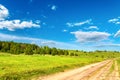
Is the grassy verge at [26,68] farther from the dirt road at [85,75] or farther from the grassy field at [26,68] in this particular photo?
the dirt road at [85,75]

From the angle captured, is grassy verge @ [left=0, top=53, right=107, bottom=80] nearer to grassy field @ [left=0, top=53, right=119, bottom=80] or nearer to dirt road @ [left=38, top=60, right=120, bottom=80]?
grassy field @ [left=0, top=53, right=119, bottom=80]

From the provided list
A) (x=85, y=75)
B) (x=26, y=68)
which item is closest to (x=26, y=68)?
(x=26, y=68)

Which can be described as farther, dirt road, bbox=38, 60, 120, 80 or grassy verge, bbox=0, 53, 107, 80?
grassy verge, bbox=0, 53, 107, 80

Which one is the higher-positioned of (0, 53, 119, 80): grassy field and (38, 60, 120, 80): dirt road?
(0, 53, 119, 80): grassy field

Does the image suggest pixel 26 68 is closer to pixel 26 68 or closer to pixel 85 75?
pixel 26 68

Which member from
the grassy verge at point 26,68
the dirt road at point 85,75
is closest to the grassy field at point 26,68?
the grassy verge at point 26,68

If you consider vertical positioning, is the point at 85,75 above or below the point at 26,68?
below

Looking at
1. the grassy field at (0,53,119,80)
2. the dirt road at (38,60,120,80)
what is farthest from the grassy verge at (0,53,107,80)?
the dirt road at (38,60,120,80)

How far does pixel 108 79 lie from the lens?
22688 mm

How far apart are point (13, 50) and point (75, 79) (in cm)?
16114

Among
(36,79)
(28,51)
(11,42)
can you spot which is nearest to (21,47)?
(11,42)

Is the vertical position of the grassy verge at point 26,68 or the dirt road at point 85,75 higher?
the grassy verge at point 26,68

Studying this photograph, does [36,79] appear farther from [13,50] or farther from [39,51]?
[39,51]

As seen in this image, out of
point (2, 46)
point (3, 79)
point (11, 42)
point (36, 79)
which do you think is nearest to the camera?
point (3, 79)
